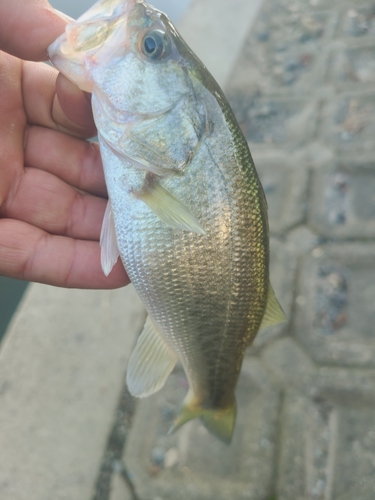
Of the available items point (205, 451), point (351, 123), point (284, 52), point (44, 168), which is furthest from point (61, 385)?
point (284, 52)

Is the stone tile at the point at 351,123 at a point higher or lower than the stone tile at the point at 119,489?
higher

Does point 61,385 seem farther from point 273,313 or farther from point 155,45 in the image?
point 155,45

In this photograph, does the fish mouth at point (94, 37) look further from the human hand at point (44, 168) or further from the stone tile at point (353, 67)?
the stone tile at point (353, 67)

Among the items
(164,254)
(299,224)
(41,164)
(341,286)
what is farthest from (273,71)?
(164,254)

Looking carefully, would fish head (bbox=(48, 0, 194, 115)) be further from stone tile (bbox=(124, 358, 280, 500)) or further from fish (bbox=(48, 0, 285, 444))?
stone tile (bbox=(124, 358, 280, 500))

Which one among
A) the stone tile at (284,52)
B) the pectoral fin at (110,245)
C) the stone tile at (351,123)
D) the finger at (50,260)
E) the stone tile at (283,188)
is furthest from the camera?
the stone tile at (284,52)

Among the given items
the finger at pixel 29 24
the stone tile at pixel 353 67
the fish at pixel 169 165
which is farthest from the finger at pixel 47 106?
the stone tile at pixel 353 67
